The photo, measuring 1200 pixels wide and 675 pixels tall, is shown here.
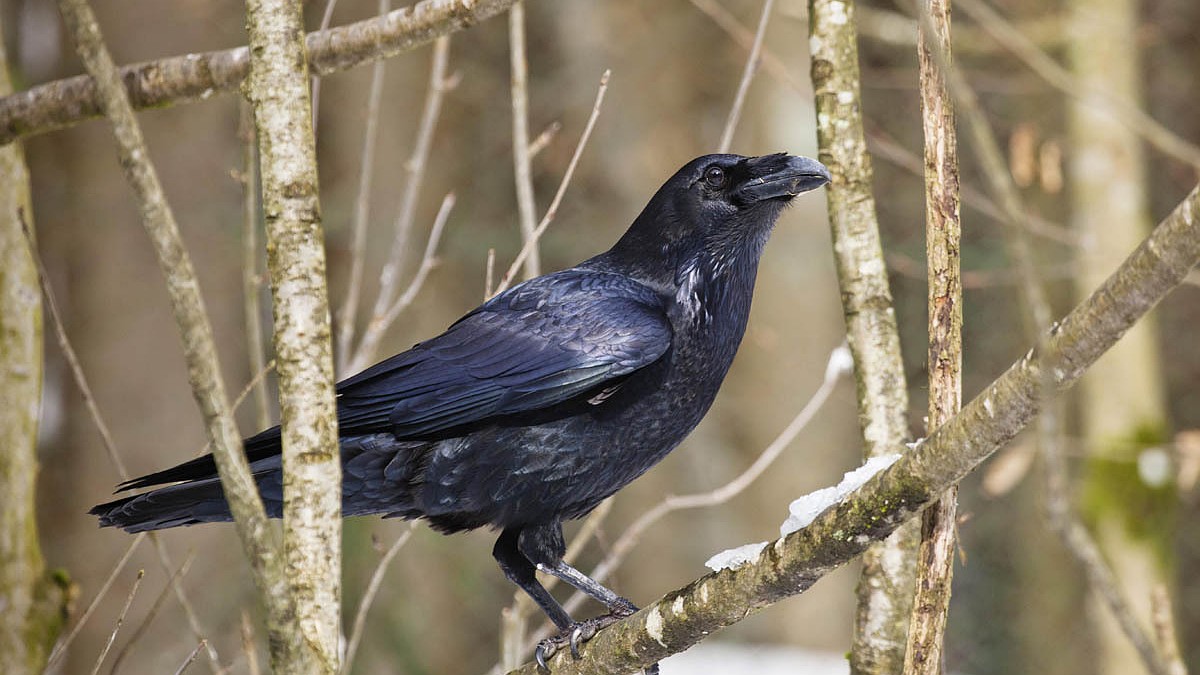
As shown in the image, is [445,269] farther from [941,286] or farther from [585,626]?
[941,286]

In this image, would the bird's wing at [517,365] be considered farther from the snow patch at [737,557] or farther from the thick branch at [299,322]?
the thick branch at [299,322]

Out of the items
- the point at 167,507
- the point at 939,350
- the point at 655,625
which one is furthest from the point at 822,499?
the point at 167,507

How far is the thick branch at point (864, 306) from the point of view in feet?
10.2

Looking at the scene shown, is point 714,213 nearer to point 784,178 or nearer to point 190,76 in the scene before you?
point 784,178

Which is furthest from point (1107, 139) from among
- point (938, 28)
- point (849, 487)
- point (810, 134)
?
point (849, 487)

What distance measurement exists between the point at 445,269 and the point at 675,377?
23.3 ft

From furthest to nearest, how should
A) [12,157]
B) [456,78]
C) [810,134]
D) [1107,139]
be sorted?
[810,134] → [1107,139] → [456,78] → [12,157]

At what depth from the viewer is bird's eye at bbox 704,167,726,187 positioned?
3850 millimetres

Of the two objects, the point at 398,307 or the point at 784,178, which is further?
the point at 398,307

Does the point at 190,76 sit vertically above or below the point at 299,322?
above

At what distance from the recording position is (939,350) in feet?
8.08

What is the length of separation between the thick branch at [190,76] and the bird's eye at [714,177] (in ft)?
3.28

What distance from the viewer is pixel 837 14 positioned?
3238mm

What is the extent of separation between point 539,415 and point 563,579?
517 millimetres
